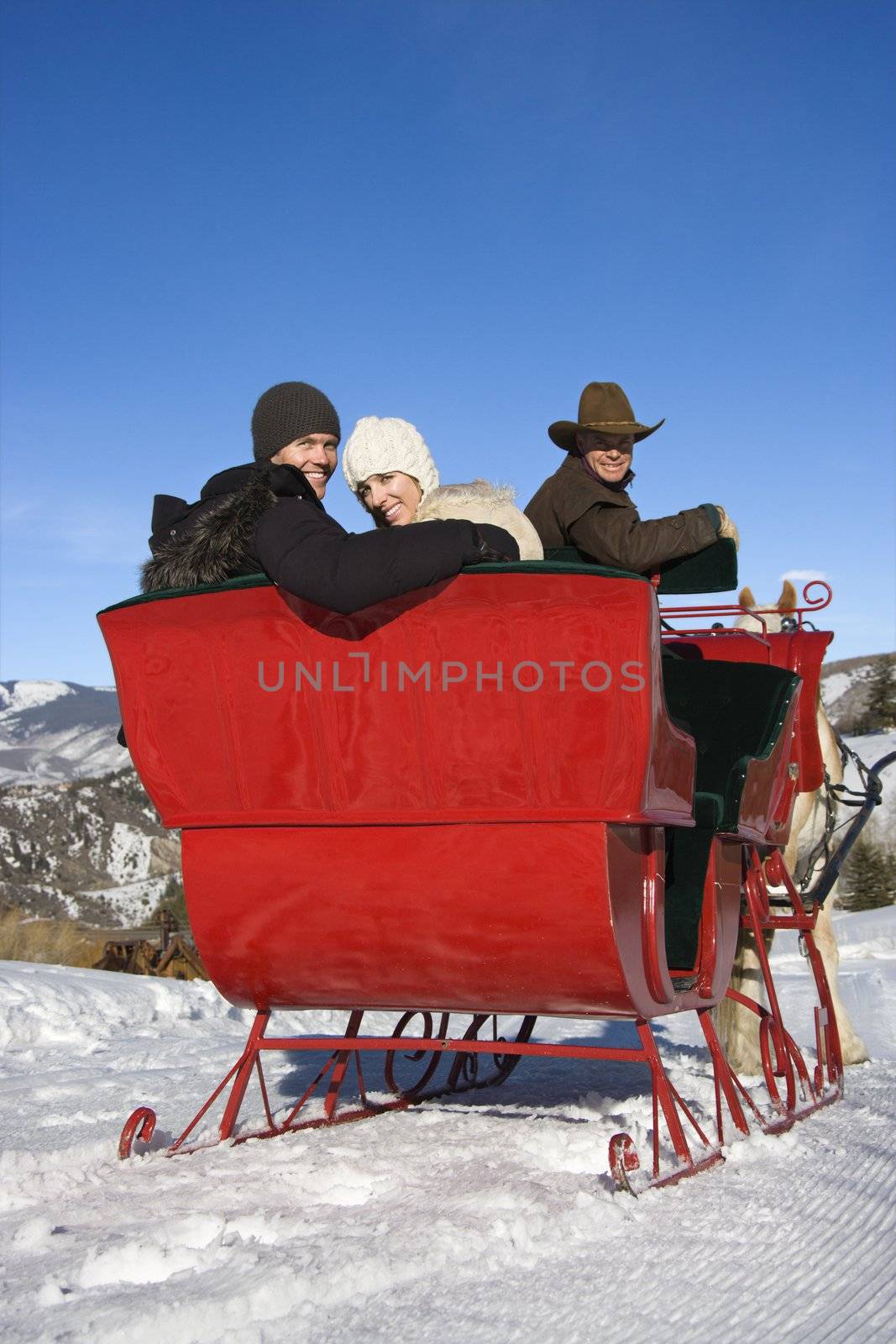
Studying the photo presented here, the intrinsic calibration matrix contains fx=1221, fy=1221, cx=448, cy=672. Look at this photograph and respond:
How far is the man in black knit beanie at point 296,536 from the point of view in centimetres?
253

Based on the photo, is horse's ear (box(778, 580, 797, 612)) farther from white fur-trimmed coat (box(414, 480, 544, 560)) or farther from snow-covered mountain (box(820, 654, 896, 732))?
snow-covered mountain (box(820, 654, 896, 732))

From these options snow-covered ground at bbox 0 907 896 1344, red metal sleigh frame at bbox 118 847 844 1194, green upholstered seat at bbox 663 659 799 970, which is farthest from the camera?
green upholstered seat at bbox 663 659 799 970

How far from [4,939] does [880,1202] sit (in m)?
11.2

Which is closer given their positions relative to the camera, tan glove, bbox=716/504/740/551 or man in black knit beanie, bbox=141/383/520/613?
man in black knit beanie, bbox=141/383/520/613

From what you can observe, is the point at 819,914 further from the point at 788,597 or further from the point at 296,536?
Result: the point at 296,536

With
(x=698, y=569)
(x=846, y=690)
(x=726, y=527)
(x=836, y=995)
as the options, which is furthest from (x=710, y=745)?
(x=846, y=690)

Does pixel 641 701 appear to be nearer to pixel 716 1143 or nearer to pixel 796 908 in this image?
pixel 716 1143

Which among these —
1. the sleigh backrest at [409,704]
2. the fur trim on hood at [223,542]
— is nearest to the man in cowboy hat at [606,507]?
the sleigh backrest at [409,704]

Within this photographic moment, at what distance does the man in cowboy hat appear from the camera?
10.9 ft

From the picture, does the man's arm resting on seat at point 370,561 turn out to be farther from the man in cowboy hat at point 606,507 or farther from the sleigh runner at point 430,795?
the man in cowboy hat at point 606,507

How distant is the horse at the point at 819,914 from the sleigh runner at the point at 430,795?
81.7 inches

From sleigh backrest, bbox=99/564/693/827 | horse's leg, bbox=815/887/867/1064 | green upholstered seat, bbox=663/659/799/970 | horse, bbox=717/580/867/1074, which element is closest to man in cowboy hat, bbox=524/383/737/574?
green upholstered seat, bbox=663/659/799/970

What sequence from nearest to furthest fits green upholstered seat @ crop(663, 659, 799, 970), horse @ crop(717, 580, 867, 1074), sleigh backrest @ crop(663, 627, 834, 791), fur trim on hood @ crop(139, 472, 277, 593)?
fur trim on hood @ crop(139, 472, 277, 593) → green upholstered seat @ crop(663, 659, 799, 970) → sleigh backrest @ crop(663, 627, 834, 791) → horse @ crop(717, 580, 867, 1074)

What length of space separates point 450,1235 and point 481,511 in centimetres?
159
